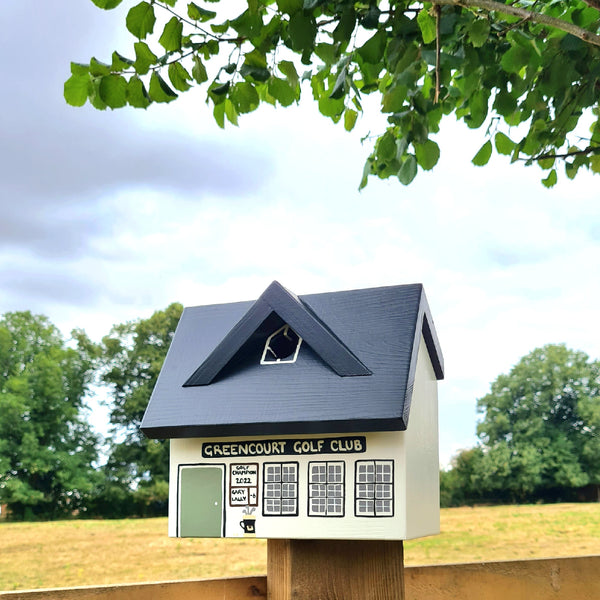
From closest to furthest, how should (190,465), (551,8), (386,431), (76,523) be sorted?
(551,8)
(386,431)
(190,465)
(76,523)

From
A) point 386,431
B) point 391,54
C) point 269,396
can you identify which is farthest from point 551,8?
point 269,396

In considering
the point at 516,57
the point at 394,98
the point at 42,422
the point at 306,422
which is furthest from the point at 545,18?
the point at 42,422

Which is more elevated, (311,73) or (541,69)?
(311,73)

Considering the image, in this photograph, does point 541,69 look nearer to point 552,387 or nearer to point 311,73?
point 311,73

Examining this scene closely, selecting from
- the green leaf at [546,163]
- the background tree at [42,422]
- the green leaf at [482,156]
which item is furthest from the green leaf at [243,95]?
the background tree at [42,422]

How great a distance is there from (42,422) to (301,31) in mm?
22216

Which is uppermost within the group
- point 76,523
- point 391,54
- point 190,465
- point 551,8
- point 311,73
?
point 551,8

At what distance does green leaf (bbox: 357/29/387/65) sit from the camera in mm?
1749

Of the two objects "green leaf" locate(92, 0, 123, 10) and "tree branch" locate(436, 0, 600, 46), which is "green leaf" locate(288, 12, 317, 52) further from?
"green leaf" locate(92, 0, 123, 10)

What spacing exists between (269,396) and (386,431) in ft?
1.78

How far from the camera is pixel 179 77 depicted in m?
1.90

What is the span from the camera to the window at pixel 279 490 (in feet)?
9.70

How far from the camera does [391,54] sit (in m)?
1.76

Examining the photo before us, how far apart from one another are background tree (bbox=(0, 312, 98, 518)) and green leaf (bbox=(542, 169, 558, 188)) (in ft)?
61.4
